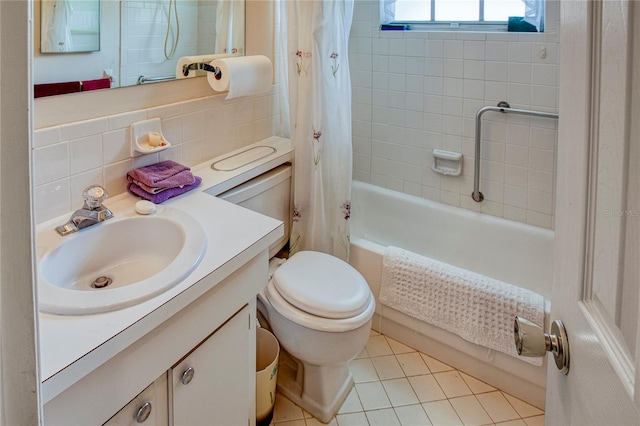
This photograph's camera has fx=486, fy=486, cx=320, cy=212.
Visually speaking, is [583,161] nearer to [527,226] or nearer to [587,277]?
[587,277]

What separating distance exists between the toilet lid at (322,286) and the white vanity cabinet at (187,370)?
1.02ft

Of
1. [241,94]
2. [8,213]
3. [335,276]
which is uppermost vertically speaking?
[241,94]

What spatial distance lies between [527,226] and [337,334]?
1.25 metres

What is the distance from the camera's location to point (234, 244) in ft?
4.10

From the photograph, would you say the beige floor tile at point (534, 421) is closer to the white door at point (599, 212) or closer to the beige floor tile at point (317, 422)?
the beige floor tile at point (317, 422)

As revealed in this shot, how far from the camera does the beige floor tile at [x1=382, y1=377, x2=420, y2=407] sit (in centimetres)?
191

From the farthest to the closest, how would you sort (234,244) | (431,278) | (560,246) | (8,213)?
(431,278)
(234,244)
(560,246)
(8,213)

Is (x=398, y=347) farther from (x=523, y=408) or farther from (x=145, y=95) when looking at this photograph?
(x=145, y=95)

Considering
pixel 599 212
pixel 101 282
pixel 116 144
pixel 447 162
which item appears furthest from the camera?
pixel 447 162

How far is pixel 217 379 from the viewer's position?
1.28 metres

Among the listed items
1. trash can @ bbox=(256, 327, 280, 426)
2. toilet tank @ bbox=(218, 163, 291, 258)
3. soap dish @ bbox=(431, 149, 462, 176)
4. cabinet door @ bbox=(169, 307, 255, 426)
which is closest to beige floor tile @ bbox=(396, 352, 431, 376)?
trash can @ bbox=(256, 327, 280, 426)

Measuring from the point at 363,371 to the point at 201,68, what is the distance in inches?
54.5

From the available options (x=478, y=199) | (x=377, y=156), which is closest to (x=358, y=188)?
(x=377, y=156)

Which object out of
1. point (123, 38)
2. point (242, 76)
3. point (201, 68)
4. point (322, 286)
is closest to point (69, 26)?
point (123, 38)
